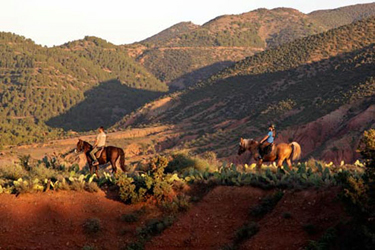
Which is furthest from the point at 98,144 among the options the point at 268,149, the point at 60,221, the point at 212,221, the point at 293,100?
the point at 293,100

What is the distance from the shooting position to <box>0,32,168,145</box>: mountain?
109250 mm

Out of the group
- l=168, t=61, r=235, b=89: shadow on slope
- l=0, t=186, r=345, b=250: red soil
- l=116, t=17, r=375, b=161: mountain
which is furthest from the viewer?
l=168, t=61, r=235, b=89: shadow on slope

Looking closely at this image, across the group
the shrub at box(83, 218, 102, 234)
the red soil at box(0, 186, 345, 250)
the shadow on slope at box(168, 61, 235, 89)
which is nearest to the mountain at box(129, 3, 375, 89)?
the shadow on slope at box(168, 61, 235, 89)

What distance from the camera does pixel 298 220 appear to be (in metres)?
14.3

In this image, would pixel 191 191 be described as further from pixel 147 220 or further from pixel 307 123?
pixel 307 123

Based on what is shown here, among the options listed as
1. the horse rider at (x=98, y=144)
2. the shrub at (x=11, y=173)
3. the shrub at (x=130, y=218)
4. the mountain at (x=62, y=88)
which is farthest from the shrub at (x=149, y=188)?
the mountain at (x=62, y=88)

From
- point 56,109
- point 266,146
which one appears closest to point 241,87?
point 56,109

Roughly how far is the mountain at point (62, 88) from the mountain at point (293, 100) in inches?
736

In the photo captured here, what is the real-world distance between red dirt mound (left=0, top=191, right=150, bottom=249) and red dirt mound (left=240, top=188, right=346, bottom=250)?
422 centimetres

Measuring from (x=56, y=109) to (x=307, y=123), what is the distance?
254ft

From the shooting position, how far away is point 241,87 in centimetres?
8569

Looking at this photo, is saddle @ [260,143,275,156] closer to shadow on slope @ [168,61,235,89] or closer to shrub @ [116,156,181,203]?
shrub @ [116,156,181,203]

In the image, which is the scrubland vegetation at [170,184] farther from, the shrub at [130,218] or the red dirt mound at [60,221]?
A: the red dirt mound at [60,221]

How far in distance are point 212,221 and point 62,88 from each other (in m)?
114
